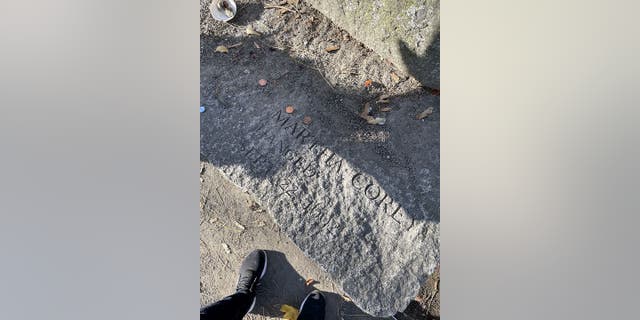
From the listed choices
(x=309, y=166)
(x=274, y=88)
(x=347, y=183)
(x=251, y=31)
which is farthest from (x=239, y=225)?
(x=251, y=31)

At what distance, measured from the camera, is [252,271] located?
188 cm

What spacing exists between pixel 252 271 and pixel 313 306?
1.18ft

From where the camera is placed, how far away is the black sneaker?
5.96ft

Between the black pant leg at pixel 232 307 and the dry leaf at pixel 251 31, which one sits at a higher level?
the dry leaf at pixel 251 31

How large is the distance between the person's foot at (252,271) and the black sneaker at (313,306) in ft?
0.90

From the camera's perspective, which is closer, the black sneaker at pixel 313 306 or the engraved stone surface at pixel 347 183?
the engraved stone surface at pixel 347 183

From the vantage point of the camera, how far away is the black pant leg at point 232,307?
175 centimetres

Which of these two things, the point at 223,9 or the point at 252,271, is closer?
the point at 252,271

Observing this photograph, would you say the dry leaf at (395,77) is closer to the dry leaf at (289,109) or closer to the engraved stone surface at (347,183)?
the engraved stone surface at (347,183)

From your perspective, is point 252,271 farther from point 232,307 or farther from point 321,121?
point 321,121

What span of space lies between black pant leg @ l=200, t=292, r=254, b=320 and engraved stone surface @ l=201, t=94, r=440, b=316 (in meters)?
0.46

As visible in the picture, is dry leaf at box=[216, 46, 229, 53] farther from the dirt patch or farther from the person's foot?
the person's foot

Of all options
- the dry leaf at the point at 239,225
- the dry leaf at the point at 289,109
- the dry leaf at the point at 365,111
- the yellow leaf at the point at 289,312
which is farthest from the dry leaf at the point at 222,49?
the yellow leaf at the point at 289,312
